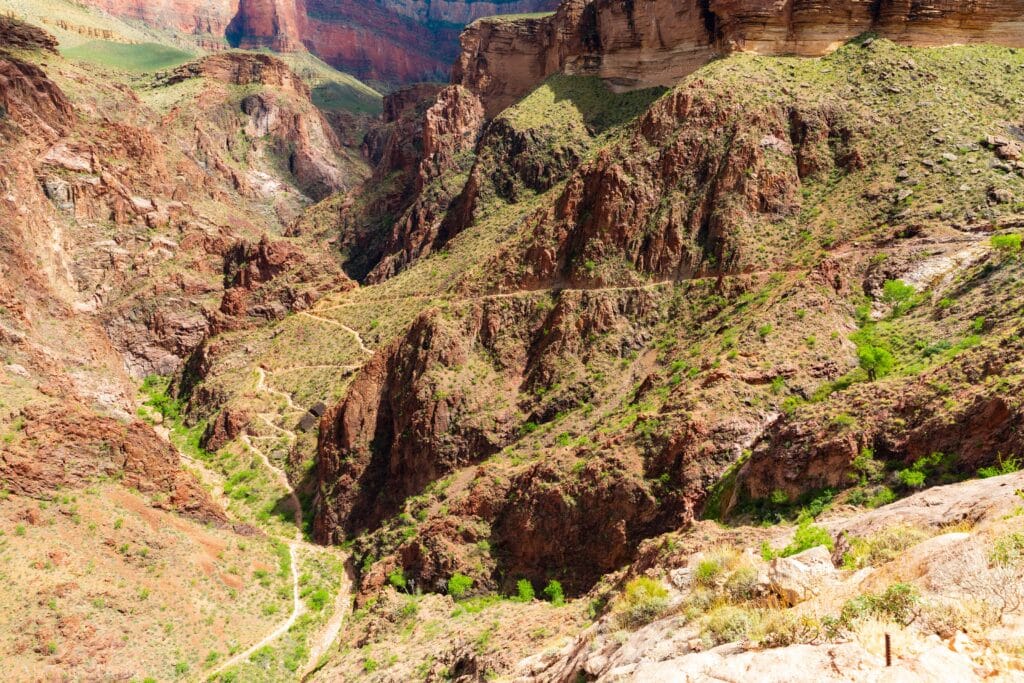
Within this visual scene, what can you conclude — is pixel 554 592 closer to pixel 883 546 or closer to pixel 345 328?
pixel 883 546

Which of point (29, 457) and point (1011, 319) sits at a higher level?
point (1011, 319)

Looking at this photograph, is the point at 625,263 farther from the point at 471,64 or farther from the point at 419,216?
the point at 471,64

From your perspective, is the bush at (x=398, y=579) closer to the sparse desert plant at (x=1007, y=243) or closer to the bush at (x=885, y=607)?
the bush at (x=885, y=607)

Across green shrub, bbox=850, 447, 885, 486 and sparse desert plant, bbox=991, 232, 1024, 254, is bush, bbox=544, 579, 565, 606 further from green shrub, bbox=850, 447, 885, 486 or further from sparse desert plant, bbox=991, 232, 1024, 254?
sparse desert plant, bbox=991, 232, 1024, 254

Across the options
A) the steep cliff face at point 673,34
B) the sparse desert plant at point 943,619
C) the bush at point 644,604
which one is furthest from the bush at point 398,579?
the steep cliff face at point 673,34

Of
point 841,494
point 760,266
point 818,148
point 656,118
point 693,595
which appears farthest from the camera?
point 656,118

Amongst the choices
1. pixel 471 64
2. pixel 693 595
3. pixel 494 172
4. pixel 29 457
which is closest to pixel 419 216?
pixel 494 172

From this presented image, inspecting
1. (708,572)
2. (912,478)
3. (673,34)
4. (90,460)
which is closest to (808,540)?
(708,572)
